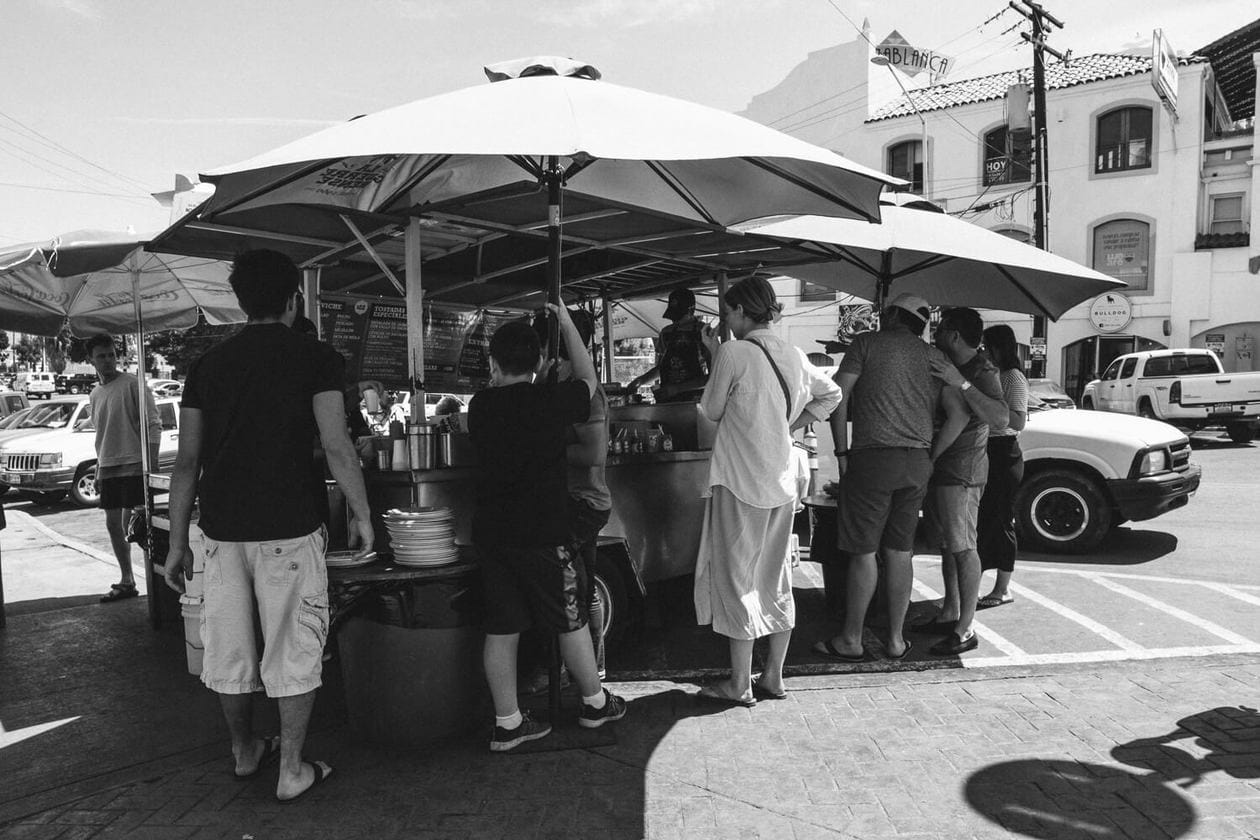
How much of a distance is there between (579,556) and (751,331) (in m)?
1.38

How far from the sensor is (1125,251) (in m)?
24.2

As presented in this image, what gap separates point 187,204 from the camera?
587cm

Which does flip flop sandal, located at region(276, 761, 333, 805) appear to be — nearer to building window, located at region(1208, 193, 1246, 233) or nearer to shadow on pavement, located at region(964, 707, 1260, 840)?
shadow on pavement, located at region(964, 707, 1260, 840)

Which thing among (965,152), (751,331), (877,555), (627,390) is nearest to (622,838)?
(751,331)

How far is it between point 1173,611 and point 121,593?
7.76 m

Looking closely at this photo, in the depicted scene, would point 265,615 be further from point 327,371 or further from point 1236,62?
point 1236,62

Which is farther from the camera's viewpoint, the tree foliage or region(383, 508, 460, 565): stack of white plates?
the tree foliage

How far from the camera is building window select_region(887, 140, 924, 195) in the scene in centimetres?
2648

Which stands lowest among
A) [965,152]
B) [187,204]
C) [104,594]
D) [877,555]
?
→ [104,594]

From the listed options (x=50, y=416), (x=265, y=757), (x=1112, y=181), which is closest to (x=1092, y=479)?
(x=265, y=757)

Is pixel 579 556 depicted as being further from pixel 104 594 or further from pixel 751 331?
pixel 104 594

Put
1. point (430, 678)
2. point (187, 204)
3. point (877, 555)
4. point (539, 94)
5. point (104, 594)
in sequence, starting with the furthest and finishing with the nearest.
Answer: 1. point (104, 594)
2. point (187, 204)
3. point (877, 555)
4. point (430, 678)
5. point (539, 94)

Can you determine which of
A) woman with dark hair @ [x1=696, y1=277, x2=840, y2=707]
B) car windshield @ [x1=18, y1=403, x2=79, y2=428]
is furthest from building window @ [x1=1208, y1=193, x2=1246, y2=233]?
car windshield @ [x1=18, y1=403, x2=79, y2=428]

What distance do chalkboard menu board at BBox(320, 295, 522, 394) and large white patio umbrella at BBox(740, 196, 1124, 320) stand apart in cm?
286
